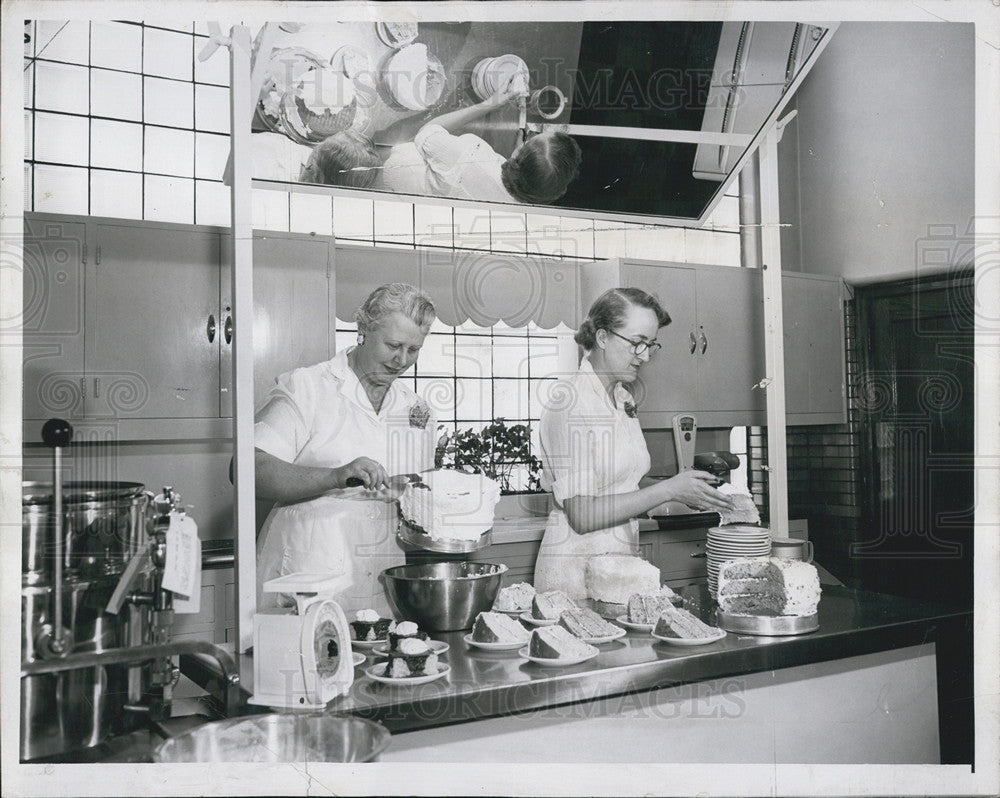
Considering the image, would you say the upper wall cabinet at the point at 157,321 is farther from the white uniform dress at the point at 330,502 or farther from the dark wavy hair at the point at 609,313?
the dark wavy hair at the point at 609,313

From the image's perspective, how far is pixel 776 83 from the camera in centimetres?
221

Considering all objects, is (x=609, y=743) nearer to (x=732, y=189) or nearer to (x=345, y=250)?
(x=345, y=250)

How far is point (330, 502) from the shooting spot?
2244mm

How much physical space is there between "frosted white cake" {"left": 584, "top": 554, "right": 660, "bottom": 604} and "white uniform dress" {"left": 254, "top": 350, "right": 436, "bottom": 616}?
0.60 meters

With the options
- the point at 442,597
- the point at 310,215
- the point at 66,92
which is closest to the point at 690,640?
the point at 442,597

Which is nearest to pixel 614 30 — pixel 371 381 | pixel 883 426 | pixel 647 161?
pixel 647 161

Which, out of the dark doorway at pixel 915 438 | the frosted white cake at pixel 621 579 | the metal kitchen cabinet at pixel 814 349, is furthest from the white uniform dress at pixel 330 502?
the metal kitchen cabinet at pixel 814 349

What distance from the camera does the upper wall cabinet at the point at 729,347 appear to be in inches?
127

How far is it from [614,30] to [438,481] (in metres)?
1.21

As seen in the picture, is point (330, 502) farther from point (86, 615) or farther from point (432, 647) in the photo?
point (86, 615)

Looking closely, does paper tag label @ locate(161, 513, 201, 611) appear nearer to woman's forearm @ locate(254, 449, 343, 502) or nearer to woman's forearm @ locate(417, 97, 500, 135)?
woman's forearm @ locate(254, 449, 343, 502)

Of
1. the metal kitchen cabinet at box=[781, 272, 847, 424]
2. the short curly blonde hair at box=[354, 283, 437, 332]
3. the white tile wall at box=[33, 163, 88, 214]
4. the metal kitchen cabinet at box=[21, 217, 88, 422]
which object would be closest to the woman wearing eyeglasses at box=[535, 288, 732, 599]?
the short curly blonde hair at box=[354, 283, 437, 332]

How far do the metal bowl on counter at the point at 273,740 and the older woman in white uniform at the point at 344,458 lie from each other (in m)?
0.59

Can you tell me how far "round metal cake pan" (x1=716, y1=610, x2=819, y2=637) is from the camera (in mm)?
1769
